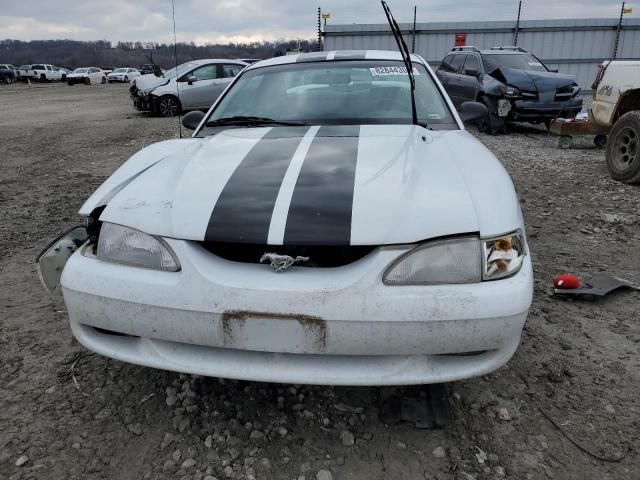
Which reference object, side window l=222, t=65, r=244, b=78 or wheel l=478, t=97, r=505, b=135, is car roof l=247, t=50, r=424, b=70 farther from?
side window l=222, t=65, r=244, b=78

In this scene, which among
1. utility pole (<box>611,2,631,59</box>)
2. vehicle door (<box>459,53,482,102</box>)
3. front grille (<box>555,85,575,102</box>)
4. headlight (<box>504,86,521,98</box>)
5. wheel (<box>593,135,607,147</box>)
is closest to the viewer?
Result: wheel (<box>593,135,607,147</box>)

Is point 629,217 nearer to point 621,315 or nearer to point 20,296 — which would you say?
point 621,315

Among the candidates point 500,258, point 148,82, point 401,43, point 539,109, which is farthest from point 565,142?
point 148,82

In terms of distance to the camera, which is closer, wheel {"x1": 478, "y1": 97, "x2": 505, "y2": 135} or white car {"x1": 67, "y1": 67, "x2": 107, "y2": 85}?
wheel {"x1": 478, "y1": 97, "x2": 505, "y2": 135}

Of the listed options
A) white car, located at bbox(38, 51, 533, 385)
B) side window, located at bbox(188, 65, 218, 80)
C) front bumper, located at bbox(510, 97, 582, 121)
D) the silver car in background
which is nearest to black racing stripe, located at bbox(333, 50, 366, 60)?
white car, located at bbox(38, 51, 533, 385)

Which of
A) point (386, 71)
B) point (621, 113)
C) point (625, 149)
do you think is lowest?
point (625, 149)

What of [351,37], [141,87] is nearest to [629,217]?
[141,87]

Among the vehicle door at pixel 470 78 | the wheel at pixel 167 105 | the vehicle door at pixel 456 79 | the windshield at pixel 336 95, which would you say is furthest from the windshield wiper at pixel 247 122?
the wheel at pixel 167 105

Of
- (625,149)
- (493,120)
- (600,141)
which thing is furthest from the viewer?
(493,120)

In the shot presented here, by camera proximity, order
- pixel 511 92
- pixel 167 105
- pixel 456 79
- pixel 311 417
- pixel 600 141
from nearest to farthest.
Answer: pixel 311 417, pixel 600 141, pixel 511 92, pixel 456 79, pixel 167 105

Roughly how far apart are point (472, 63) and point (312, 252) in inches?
390

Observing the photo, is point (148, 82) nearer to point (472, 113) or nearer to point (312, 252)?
point (472, 113)

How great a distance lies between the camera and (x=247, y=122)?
9.38ft

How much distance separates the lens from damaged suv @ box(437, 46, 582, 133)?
8.98 metres
